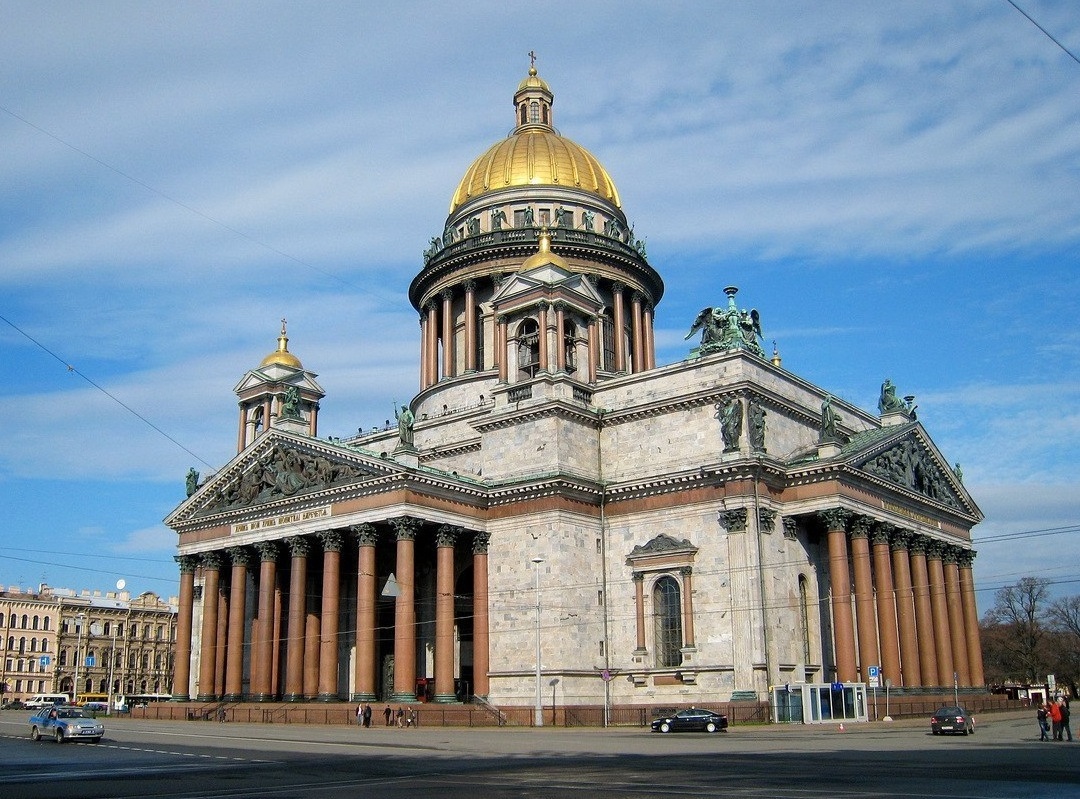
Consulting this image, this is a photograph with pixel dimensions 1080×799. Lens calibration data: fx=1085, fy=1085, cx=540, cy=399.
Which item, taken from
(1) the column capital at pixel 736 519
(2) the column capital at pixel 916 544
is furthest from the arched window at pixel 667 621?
(2) the column capital at pixel 916 544

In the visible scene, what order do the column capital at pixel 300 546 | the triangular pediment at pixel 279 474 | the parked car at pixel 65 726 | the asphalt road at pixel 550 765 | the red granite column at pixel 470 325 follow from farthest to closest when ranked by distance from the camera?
the red granite column at pixel 470 325 → the column capital at pixel 300 546 → the triangular pediment at pixel 279 474 → the parked car at pixel 65 726 → the asphalt road at pixel 550 765

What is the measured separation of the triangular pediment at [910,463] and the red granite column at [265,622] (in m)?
31.6

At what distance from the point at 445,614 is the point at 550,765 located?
1122 inches

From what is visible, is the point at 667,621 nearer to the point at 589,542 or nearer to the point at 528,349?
the point at 589,542

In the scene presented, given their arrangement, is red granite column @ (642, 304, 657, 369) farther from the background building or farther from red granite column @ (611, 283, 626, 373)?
the background building

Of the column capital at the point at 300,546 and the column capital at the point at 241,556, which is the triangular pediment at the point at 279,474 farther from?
the column capital at the point at 300,546

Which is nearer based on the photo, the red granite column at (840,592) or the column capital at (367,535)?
the red granite column at (840,592)

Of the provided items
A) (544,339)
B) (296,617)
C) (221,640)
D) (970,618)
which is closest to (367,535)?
(296,617)

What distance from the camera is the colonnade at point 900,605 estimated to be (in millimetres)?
52781

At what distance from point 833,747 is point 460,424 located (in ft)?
121

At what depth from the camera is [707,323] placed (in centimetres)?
5981

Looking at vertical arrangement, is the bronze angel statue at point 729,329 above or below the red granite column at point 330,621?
above

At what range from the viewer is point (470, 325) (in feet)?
250

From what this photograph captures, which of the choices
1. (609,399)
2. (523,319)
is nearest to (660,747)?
(609,399)
